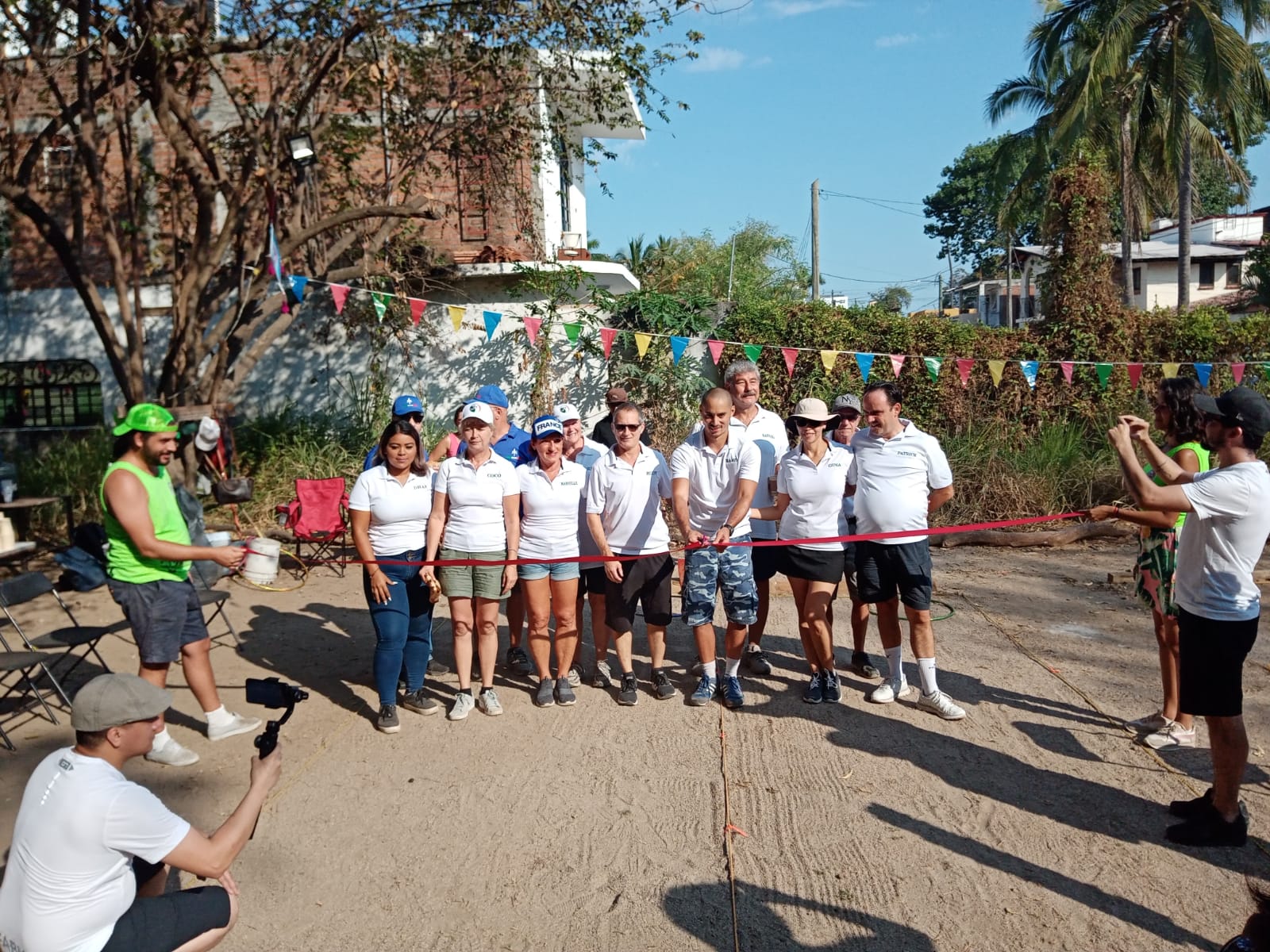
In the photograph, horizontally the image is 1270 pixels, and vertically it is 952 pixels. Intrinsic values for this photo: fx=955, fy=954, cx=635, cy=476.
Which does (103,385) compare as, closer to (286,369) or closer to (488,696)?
(286,369)

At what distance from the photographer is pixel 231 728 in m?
5.10

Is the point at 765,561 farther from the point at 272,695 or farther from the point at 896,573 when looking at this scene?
the point at 272,695

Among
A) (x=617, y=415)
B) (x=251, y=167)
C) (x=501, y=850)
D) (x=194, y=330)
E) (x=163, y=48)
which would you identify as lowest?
(x=501, y=850)

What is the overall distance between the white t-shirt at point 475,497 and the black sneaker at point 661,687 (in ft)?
4.04

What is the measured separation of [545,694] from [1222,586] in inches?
137

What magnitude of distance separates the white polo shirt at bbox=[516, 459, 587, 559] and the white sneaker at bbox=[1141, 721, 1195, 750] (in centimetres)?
318

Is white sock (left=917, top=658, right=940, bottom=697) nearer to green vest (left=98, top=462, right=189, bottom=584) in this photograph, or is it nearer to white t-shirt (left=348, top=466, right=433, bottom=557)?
white t-shirt (left=348, top=466, right=433, bottom=557)

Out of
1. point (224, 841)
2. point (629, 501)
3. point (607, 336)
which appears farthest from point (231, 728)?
point (607, 336)

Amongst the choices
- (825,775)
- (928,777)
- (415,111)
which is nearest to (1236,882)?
(928,777)

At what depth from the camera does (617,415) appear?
537 centimetres

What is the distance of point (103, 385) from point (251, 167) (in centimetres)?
732

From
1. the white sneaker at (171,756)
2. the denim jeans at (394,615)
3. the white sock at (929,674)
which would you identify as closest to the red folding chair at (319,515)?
the denim jeans at (394,615)

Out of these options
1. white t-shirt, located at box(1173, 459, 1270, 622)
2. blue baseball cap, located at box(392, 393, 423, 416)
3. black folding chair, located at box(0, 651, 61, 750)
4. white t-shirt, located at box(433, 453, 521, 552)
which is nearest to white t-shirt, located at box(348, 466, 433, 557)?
white t-shirt, located at box(433, 453, 521, 552)

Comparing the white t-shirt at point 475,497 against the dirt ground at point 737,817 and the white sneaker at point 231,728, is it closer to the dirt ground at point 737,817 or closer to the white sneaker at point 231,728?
the dirt ground at point 737,817
